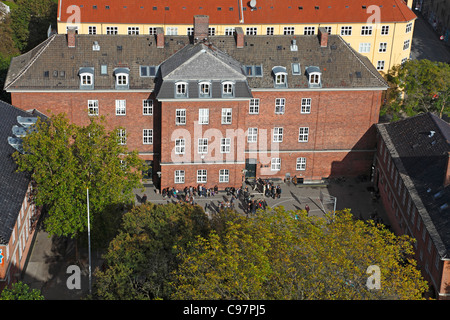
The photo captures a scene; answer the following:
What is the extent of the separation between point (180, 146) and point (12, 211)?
87.1 feet

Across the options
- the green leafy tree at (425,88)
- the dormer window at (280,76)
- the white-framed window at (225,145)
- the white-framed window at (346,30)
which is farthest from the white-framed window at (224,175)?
the white-framed window at (346,30)

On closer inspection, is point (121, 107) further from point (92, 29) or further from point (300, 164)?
point (92, 29)

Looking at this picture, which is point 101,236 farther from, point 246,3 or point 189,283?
point 246,3

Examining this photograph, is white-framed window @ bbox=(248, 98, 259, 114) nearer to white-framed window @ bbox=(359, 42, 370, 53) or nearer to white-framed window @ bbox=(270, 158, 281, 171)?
white-framed window @ bbox=(270, 158, 281, 171)

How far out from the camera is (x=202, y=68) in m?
87.4

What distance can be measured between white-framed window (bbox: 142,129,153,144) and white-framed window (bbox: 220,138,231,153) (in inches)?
369

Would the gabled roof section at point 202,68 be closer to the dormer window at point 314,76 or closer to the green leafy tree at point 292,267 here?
the dormer window at point 314,76

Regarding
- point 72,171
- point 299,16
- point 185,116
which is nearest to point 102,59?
point 185,116

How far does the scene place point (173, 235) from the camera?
225 ft

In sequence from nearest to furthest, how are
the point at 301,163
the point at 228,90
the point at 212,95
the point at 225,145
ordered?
1. the point at 212,95
2. the point at 228,90
3. the point at 225,145
4. the point at 301,163

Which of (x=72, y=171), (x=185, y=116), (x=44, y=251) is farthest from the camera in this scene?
(x=185, y=116)

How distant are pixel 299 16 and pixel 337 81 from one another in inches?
1103

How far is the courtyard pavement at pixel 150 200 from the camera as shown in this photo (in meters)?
75.6

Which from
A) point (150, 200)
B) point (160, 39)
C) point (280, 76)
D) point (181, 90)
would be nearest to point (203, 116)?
point (181, 90)
